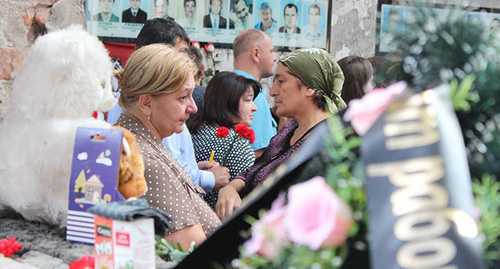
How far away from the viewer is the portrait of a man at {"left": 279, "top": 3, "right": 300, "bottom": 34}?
5031 mm

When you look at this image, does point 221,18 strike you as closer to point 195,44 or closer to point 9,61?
point 195,44

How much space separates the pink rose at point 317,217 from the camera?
Result: 82 centimetres

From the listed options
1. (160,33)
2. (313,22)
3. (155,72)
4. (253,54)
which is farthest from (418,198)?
(313,22)

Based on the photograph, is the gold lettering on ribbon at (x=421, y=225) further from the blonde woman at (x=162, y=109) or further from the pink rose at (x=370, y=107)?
the blonde woman at (x=162, y=109)

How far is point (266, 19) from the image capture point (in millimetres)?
5008

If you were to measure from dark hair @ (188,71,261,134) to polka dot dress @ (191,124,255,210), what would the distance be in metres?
0.05

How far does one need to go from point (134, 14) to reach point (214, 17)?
22.8 inches

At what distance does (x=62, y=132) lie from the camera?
2107mm

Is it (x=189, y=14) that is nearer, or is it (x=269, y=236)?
(x=269, y=236)

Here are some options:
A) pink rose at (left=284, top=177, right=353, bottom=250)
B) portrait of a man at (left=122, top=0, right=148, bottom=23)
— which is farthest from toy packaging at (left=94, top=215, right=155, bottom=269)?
portrait of a man at (left=122, top=0, right=148, bottom=23)

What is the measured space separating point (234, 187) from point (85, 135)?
1.32 m

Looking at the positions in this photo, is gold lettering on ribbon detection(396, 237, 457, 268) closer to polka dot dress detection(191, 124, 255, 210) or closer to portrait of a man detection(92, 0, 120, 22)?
polka dot dress detection(191, 124, 255, 210)

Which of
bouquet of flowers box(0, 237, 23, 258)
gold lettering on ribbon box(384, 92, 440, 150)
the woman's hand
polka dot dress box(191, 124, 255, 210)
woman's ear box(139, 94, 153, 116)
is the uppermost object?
gold lettering on ribbon box(384, 92, 440, 150)

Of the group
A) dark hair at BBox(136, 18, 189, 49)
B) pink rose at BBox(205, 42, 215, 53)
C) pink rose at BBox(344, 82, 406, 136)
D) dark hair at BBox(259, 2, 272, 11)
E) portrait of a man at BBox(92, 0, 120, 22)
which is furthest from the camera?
dark hair at BBox(259, 2, 272, 11)
